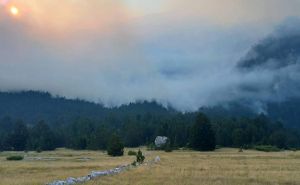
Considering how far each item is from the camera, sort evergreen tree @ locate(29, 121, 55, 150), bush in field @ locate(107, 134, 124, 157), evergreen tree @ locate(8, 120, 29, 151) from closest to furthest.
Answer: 1. bush in field @ locate(107, 134, 124, 157)
2. evergreen tree @ locate(29, 121, 55, 150)
3. evergreen tree @ locate(8, 120, 29, 151)

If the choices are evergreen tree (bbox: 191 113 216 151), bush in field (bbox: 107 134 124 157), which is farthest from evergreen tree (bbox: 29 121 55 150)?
bush in field (bbox: 107 134 124 157)

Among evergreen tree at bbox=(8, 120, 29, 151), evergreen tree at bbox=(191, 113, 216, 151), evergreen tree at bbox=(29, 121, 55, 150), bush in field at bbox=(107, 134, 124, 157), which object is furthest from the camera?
evergreen tree at bbox=(8, 120, 29, 151)

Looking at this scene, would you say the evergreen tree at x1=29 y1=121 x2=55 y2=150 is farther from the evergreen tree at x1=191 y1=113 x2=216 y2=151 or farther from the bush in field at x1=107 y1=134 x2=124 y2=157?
the bush in field at x1=107 y1=134 x2=124 y2=157

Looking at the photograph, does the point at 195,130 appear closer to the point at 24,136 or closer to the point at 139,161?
the point at 139,161

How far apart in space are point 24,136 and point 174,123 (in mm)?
63538

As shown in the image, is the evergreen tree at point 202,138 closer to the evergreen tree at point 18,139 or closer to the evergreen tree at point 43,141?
the evergreen tree at point 43,141

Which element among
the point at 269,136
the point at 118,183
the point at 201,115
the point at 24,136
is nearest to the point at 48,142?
the point at 24,136

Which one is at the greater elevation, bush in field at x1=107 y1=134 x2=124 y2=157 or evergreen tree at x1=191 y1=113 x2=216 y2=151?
evergreen tree at x1=191 y1=113 x2=216 y2=151

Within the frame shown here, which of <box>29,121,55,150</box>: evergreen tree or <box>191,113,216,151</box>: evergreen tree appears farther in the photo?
<box>29,121,55,150</box>: evergreen tree

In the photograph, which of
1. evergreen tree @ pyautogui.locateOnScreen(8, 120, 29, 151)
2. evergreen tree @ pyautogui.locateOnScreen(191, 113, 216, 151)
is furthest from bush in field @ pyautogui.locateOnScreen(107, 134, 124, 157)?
evergreen tree @ pyautogui.locateOnScreen(8, 120, 29, 151)

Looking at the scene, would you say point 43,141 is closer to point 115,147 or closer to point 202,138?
point 202,138

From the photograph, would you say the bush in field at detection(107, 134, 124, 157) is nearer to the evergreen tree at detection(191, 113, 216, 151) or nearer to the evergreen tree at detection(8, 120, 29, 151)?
the evergreen tree at detection(191, 113, 216, 151)

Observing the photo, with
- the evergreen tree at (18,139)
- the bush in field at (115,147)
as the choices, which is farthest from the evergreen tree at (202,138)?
the evergreen tree at (18,139)

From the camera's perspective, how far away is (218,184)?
39.7 meters
